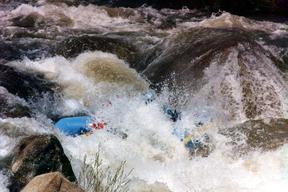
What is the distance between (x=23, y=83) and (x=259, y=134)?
2.91 metres

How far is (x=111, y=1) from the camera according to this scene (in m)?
10.6

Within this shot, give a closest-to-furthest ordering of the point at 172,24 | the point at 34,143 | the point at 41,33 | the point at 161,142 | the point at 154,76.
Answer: the point at 34,143 → the point at 161,142 → the point at 154,76 → the point at 41,33 → the point at 172,24

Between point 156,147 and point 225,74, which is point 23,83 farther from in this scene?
point 225,74

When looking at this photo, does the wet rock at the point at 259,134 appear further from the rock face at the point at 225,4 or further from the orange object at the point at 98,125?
the rock face at the point at 225,4

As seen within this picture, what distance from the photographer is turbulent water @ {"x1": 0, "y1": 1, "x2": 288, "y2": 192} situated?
449 cm

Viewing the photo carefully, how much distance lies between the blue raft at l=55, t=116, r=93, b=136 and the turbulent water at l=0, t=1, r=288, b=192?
11cm

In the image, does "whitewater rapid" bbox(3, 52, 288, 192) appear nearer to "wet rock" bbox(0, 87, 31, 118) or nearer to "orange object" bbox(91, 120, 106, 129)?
"orange object" bbox(91, 120, 106, 129)

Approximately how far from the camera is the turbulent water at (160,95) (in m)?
4.49

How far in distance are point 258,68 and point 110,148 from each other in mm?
2008

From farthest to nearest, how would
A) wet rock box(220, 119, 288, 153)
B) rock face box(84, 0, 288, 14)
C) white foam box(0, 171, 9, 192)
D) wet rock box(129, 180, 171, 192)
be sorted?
rock face box(84, 0, 288, 14) < wet rock box(220, 119, 288, 153) < wet rock box(129, 180, 171, 192) < white foam box(0, 171, 9, 192)

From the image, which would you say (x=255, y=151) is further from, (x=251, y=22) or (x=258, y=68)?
(x=251, y=22)

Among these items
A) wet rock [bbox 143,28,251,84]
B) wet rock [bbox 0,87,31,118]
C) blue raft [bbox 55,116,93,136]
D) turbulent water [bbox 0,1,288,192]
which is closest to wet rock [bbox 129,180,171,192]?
turbulent water [bbox 0,1,288,192]

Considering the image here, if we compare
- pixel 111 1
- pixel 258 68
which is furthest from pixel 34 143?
pixel 111 1

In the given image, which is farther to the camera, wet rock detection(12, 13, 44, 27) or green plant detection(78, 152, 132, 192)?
wet rock detection(12, 13, 44, 27)
